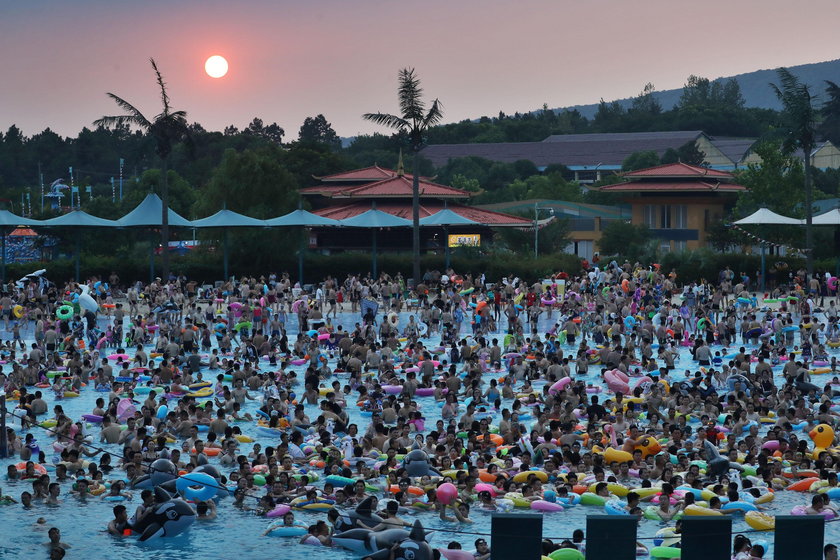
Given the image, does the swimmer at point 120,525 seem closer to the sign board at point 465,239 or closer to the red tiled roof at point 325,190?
the sign board at point 465,239

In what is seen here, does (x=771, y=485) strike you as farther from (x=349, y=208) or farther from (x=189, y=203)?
(x=189, y=203)

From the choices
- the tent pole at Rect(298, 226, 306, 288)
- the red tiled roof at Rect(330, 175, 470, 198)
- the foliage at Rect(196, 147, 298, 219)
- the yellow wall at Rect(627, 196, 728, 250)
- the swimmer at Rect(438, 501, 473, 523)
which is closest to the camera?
the swimmer at Rect(438, 501, 473, 523)

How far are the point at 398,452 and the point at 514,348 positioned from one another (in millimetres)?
10446

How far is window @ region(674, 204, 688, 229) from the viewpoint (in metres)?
58.0

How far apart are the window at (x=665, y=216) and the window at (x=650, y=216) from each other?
354 millimetres

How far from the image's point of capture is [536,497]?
52.6 feet

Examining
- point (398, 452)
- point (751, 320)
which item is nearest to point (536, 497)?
point (398, 452)

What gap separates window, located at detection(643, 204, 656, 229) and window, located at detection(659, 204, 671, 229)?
1.16 ft

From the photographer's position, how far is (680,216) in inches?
2288

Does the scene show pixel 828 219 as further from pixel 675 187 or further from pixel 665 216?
pixel 665 216

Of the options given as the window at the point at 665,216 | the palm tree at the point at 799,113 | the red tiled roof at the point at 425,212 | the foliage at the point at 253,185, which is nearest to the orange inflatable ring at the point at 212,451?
the foliage at the point at 253,185

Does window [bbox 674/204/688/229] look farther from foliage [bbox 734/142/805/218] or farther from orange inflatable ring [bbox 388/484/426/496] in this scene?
orange inflatable ring [bbox 388/484/426/496]

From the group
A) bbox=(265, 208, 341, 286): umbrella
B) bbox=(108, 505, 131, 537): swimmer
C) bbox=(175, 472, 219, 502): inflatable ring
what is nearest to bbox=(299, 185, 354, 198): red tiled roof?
bbox=(265, 208, 341, 286): umbrella

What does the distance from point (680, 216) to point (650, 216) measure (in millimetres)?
1533
